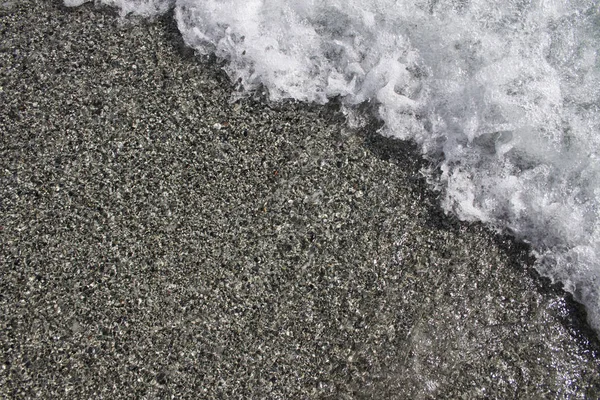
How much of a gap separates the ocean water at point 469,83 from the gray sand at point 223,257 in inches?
5.2

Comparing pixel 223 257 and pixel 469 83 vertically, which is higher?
pixel 469 83

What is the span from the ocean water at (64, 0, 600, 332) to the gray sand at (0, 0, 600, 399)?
131 millimetres

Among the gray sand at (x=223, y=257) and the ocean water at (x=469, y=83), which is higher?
the ocean water at (x=469, y=83)

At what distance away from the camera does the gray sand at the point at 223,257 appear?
222 cm

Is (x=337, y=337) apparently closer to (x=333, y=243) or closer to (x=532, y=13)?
(x=333, y=243)

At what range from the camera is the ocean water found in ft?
8.13

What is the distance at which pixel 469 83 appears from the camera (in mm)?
2605

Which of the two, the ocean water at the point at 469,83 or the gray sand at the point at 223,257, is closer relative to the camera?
the gray sand at the point at 223,257

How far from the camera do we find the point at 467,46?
2.66 metres

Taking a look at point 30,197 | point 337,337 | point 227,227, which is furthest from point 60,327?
point 337,337

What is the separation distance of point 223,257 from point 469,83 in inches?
58.1

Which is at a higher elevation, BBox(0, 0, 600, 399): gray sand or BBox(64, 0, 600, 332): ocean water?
BBox(64, 0, 600, 332): ocean water

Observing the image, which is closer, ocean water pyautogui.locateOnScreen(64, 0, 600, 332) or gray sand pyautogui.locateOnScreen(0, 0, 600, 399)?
gray sand pyautogui.locateOnScreen(0, 0, 600, 399)

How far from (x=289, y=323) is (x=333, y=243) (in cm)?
40
